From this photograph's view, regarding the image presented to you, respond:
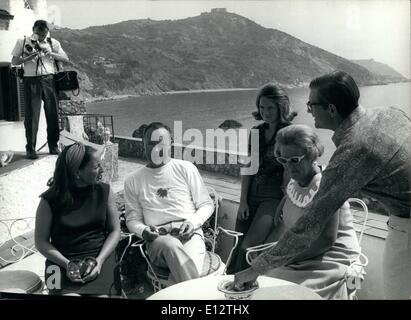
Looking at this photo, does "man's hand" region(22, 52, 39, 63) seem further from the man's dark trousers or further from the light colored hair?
the light colored hair

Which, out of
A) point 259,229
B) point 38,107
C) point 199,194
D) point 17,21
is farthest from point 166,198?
point 17,21

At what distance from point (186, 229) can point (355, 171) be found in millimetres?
1322

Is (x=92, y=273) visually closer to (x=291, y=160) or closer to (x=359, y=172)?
(x=291, y=160)

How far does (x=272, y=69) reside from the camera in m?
3.18

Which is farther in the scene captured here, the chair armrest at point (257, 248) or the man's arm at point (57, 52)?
the man's arm at point (57, 52)

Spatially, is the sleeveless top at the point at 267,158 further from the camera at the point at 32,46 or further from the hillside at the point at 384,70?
the camera at the point at 32,46

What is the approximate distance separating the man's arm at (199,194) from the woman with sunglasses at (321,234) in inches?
24.1

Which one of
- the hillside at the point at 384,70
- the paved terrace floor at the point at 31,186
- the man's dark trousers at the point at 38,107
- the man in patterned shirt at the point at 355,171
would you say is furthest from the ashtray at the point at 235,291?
the man's dark trousers at the point at 38,107

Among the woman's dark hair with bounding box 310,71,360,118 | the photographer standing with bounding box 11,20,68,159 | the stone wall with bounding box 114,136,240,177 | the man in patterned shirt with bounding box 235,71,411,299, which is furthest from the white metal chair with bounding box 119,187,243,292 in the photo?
the woman's dark hair with bounding box 310,71,360,118

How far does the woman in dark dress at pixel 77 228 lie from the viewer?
9.10 feet

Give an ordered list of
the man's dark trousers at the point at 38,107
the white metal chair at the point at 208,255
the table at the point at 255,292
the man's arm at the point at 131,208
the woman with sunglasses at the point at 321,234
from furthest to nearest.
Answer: the man's dark trousers at the point at 38,107, the man's arm at the point at 131,208, the white metal chair at the point at 208,255, the woman with sunglasses at the point at 321,234, the table at the point at 255,292

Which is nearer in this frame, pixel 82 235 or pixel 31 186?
pixel 82 235

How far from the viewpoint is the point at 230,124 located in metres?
3.14

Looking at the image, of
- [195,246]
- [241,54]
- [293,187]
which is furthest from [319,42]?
[195,246]
